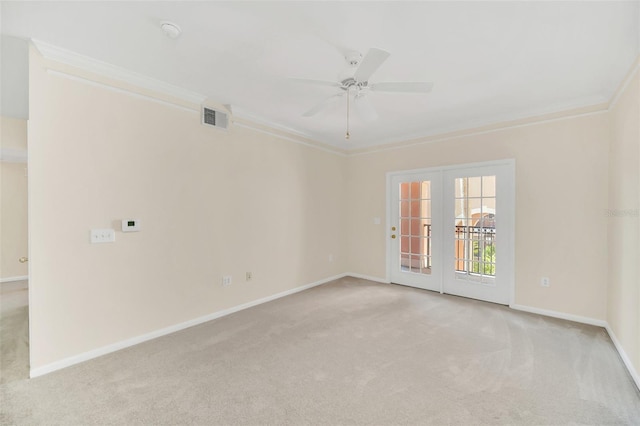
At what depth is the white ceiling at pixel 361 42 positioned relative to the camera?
1.78m

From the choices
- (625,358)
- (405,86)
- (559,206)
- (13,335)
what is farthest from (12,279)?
(559,206)

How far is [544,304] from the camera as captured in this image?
11.3ft

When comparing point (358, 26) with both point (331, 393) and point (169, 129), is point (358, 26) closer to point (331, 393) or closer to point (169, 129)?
point (169, 129)

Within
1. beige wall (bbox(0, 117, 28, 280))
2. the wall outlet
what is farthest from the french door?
beige wall (bbox(0, 117, 28, 280))

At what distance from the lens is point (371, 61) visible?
1836 mm

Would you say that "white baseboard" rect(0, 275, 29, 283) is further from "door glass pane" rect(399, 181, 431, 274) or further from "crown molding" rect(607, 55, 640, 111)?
"crown molding" rect(607, 55, 640, 111)

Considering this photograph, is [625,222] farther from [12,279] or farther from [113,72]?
[12,279]

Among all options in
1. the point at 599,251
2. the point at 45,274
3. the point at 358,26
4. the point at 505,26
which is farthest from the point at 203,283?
the point at 599,251

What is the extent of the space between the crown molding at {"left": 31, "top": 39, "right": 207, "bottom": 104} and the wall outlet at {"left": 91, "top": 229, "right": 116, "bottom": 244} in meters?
1.41

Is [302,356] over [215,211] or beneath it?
beneath

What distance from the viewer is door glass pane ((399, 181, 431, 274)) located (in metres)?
4.52

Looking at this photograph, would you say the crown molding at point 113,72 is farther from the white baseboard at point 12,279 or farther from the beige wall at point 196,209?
the white baseboard at point 12,279

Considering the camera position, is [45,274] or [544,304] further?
[544,304]

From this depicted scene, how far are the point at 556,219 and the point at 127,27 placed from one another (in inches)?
184
